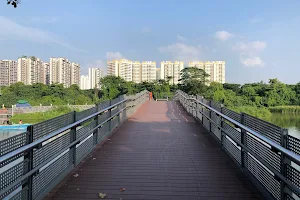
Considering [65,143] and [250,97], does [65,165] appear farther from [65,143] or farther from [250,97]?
[250,97]

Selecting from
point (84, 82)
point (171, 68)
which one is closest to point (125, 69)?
point (171, 68)

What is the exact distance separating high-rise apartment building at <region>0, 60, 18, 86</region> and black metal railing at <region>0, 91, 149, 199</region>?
11515cm

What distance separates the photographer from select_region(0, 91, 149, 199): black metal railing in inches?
117

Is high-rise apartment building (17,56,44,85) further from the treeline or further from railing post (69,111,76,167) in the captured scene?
railing post (69,111,76,167)

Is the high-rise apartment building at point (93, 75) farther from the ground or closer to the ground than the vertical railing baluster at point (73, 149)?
farther from the ground

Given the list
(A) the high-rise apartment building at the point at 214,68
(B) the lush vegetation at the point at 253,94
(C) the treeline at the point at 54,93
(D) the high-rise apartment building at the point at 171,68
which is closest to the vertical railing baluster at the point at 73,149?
(C) the treeline at the point at 54,93

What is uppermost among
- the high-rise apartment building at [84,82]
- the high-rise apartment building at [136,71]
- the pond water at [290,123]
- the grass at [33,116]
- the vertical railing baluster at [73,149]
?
the high-rise apartment building at [136,71]

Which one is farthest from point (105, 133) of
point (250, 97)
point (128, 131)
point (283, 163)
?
point (250, 97)

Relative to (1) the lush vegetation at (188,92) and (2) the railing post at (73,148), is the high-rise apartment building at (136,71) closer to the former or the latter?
(1) the lush vegetation at (188,92)

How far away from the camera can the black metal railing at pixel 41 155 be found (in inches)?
117

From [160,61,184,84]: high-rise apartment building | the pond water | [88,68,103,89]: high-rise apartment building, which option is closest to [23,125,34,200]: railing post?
the pond water

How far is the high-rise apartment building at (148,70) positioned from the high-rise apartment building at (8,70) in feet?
163

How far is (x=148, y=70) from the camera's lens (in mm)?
122188

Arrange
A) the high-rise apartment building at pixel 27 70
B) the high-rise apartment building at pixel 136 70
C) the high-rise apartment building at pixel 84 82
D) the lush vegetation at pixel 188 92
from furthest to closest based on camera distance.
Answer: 1. the high-rise apartment building at pixel 84 82
2. the high-rise apartment building at pixel 136 70
3. the high-rise apartment building at pixel 27 70
4. the lush vegetation at pixel 188 92
